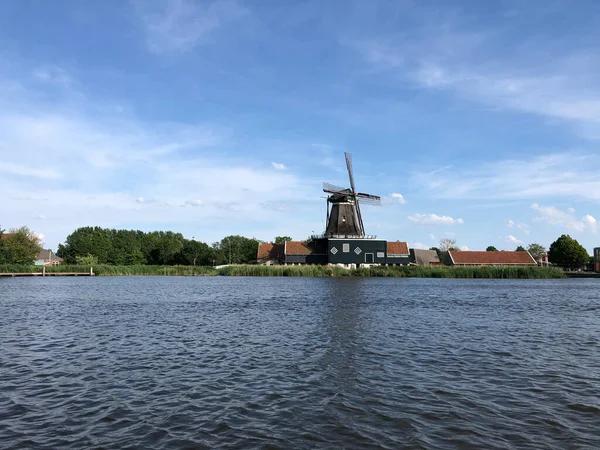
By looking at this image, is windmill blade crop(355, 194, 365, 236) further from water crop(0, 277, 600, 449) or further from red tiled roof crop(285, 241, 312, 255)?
water crop(0, 277, 600, 449)

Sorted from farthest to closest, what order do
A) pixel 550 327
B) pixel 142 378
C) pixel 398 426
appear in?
pixel 550 327
pixel 142 378
pixel 398 426

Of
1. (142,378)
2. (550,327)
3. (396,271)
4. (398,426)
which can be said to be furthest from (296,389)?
(396,271)

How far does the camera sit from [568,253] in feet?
285

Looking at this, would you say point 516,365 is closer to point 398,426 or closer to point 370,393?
point 370,393

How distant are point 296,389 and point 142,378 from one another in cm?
319

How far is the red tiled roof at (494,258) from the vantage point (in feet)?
266

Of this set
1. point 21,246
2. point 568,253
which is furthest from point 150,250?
point 568,253

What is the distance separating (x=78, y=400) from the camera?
8.15 m

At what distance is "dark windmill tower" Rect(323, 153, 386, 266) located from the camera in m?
68.4

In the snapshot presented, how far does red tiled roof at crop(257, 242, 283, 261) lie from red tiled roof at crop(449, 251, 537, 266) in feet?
100

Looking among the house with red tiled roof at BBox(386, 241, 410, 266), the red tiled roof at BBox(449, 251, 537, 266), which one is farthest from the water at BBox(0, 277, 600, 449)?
the red tiled roof at BBox(449, 251, 537, 266)

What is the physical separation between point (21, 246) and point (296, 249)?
138 ft

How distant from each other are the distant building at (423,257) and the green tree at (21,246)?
Result: 65.8 metres

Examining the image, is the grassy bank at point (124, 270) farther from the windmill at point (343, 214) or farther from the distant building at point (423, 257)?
the distant building at point (423, 257)
